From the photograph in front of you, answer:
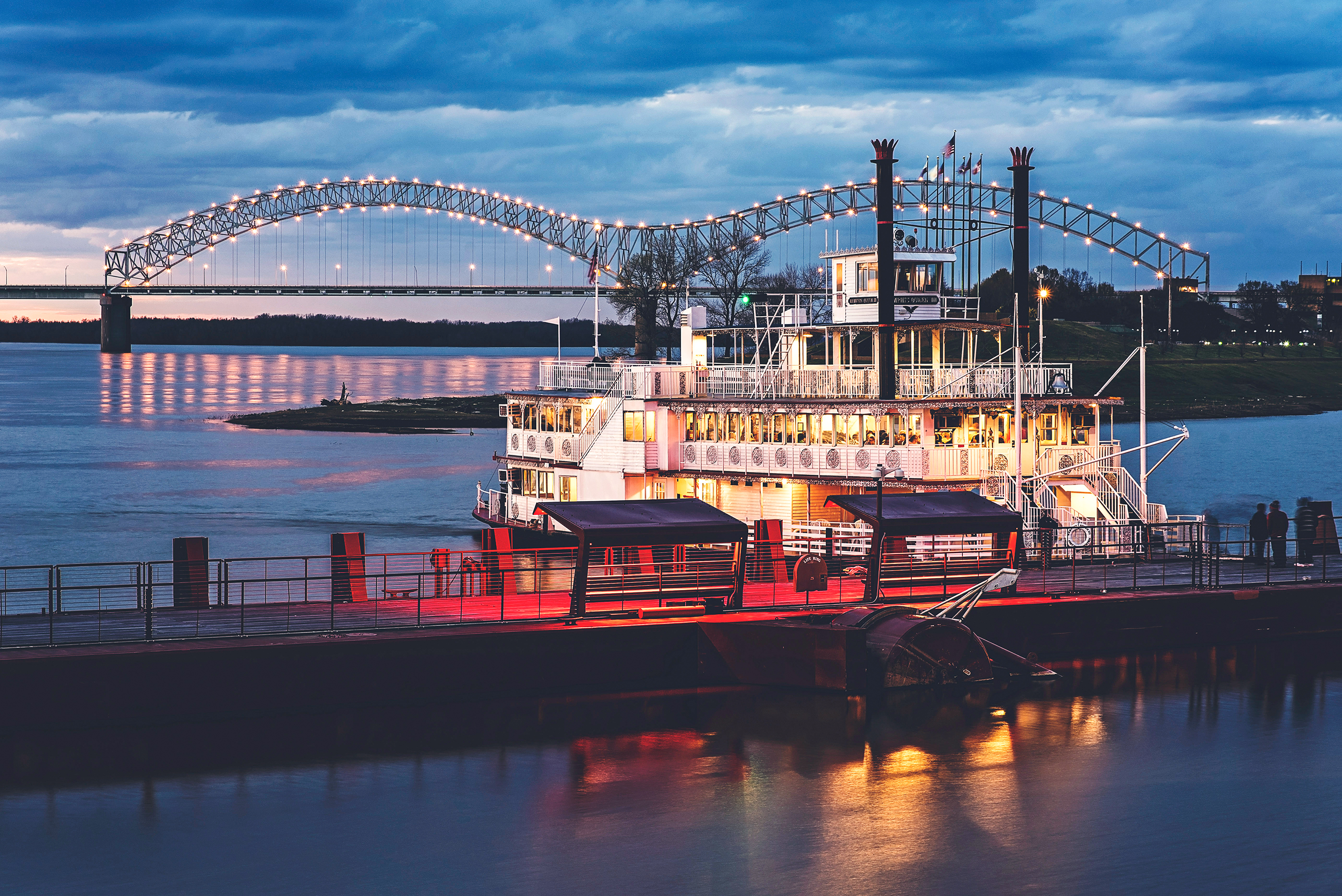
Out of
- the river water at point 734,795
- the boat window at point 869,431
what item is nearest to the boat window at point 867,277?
the boat window at point 869,431

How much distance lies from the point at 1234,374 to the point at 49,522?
15859 centimetres

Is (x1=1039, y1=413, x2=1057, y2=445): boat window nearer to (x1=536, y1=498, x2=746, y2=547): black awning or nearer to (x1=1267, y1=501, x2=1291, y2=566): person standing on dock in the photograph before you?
(x1=1267, y1=501, x2=1291, y2=566): person standing on dock

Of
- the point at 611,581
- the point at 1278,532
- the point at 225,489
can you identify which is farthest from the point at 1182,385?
the point at 611,581

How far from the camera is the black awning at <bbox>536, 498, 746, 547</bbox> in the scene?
29.2m

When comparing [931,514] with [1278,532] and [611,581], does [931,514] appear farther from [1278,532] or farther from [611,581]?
[1278,532]

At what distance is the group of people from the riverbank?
99562 millimetres

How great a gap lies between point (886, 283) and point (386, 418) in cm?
10497

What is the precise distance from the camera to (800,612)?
102ft

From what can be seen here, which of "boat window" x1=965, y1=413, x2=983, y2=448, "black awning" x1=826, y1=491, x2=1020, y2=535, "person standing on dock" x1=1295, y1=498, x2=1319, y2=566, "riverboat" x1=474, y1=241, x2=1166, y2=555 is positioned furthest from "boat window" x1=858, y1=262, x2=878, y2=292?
"black awning" x1=826, y1=491, x2=1020, y2=535

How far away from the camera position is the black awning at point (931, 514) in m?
31.2

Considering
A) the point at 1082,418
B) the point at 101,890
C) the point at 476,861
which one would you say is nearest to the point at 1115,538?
the point at 1082,418

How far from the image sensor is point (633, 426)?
45625 mm

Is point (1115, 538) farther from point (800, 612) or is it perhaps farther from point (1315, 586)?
point (800, 612)

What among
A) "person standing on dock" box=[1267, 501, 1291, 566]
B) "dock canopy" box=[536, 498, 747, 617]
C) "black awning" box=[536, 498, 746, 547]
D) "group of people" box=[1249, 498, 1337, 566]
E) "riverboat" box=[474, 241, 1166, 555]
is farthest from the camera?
"riverboat" box=[474, 241, 1166, 555]
